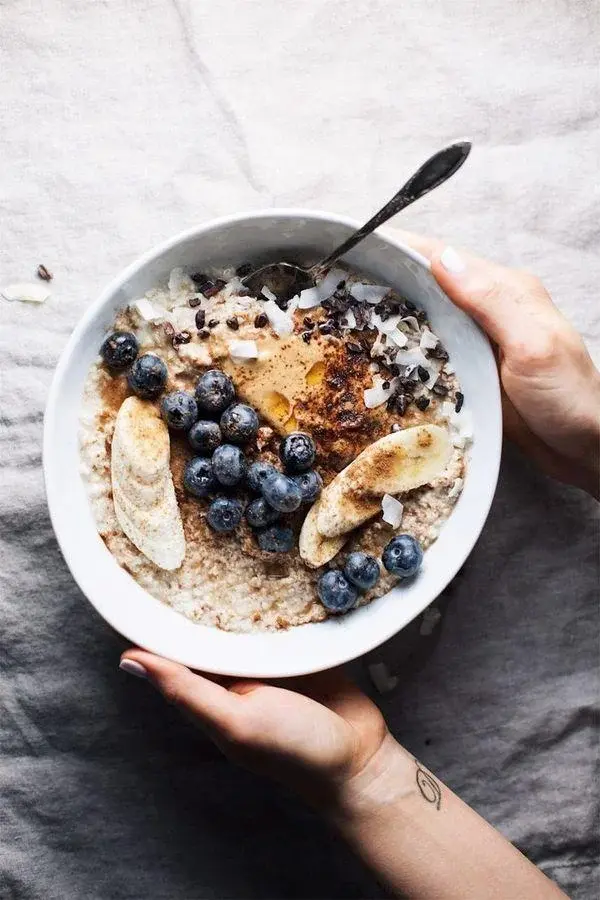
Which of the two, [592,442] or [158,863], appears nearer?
[592,442]

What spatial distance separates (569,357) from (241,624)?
0.75 metres

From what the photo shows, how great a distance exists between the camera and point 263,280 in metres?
1.53

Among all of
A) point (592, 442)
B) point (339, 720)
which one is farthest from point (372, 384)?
point (339, 720)

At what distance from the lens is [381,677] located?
1.77 meters

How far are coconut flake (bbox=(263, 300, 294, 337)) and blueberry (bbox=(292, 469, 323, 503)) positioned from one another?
244 millimetres

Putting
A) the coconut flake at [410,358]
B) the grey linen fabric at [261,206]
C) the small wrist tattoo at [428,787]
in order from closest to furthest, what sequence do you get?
1. the coconut flake at [410,358]
2. the small wrist tattoo at [428,787]
3. the grey linen fabric at [261,206]

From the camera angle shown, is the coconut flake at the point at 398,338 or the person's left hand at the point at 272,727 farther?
the coconut flake at the point at 398,338

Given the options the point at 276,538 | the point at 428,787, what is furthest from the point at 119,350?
the point at 428,787

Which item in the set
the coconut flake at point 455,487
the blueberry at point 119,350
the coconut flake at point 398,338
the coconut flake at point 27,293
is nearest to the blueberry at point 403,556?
the coconut flake at point 455,487

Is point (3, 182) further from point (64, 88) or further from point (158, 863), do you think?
point (158, 863)

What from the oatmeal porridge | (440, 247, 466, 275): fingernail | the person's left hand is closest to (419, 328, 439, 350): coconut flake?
the oatmeal porridge

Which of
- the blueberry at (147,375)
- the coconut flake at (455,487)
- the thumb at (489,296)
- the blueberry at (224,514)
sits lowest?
the blueberry at (224,514)

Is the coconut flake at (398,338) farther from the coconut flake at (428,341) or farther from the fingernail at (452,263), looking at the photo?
the fingernail at (452,263)

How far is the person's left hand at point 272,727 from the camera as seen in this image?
54.5 inches
